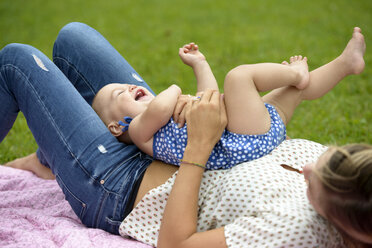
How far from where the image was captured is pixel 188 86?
477cm

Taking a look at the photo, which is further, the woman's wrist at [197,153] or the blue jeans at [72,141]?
the blue jeans at [72,141]

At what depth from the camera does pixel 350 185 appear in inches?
61.1

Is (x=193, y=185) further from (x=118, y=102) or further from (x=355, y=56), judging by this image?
(x=355, y=56)

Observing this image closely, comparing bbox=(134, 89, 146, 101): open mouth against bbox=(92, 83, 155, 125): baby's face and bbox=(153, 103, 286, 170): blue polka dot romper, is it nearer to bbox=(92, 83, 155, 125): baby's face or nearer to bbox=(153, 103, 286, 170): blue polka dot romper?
bbox=(92, 83, 155, 125): baby's face

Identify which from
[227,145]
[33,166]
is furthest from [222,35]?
[227,145]

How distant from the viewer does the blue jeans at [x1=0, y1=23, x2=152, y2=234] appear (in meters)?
2.18

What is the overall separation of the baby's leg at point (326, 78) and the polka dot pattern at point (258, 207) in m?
0.27

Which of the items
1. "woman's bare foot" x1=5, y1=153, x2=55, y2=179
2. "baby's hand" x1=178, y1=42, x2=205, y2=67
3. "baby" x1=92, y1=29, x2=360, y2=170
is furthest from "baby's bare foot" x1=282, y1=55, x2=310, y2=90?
"woman's bare foot" x1=5, y1=153, x2=55, y2=179

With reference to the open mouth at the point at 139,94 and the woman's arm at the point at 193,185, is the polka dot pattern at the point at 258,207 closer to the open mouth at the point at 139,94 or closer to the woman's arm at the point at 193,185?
the woman's arm at the point at 193,185

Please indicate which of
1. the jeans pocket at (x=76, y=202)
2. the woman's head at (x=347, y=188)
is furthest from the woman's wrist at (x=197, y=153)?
the jeans pocket at (x=76, y=202)

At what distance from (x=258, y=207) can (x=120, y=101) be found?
108 cm

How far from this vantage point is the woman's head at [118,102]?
7.99ft

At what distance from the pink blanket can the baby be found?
521 mm

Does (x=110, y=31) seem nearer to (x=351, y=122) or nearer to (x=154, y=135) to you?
(x=351, y=122)
